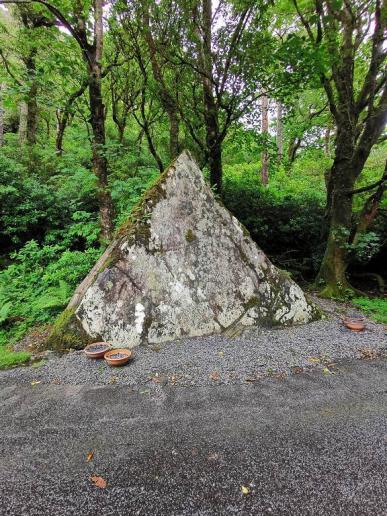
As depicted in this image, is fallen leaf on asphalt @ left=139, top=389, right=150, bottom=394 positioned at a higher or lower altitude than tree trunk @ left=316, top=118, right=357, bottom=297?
lower

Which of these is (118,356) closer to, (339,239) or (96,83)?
(96,83)

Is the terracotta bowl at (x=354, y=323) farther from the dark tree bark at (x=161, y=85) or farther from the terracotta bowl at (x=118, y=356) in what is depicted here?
the dark tree bark at (x=161, y=85)

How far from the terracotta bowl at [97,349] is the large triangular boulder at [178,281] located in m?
0.12

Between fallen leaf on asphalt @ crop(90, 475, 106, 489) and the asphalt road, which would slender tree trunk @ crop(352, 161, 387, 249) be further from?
fallen leaf on asphalt @ crop(90, 475, 106, 489)

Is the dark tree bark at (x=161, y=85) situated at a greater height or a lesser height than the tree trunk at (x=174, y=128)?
greater

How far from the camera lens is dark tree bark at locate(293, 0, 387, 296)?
5328 mm

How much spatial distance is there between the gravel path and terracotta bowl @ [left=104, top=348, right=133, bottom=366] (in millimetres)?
73

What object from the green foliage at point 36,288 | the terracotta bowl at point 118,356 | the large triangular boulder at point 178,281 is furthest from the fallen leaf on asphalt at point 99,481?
the green foliage at point 36,288

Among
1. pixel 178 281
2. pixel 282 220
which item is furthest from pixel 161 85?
pixel 178 281

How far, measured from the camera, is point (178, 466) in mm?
1746

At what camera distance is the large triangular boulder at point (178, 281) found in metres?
3.45

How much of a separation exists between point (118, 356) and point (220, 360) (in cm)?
125

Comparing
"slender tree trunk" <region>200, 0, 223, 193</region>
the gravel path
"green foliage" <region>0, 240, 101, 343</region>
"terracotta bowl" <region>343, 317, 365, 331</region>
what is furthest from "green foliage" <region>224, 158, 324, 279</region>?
"green foliage" <region>0, 240, 101, 343</region>

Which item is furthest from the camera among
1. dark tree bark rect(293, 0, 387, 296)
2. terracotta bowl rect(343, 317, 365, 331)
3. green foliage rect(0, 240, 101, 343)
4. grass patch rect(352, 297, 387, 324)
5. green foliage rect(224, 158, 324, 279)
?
green foliage rect(224, 158, 324, 279)
